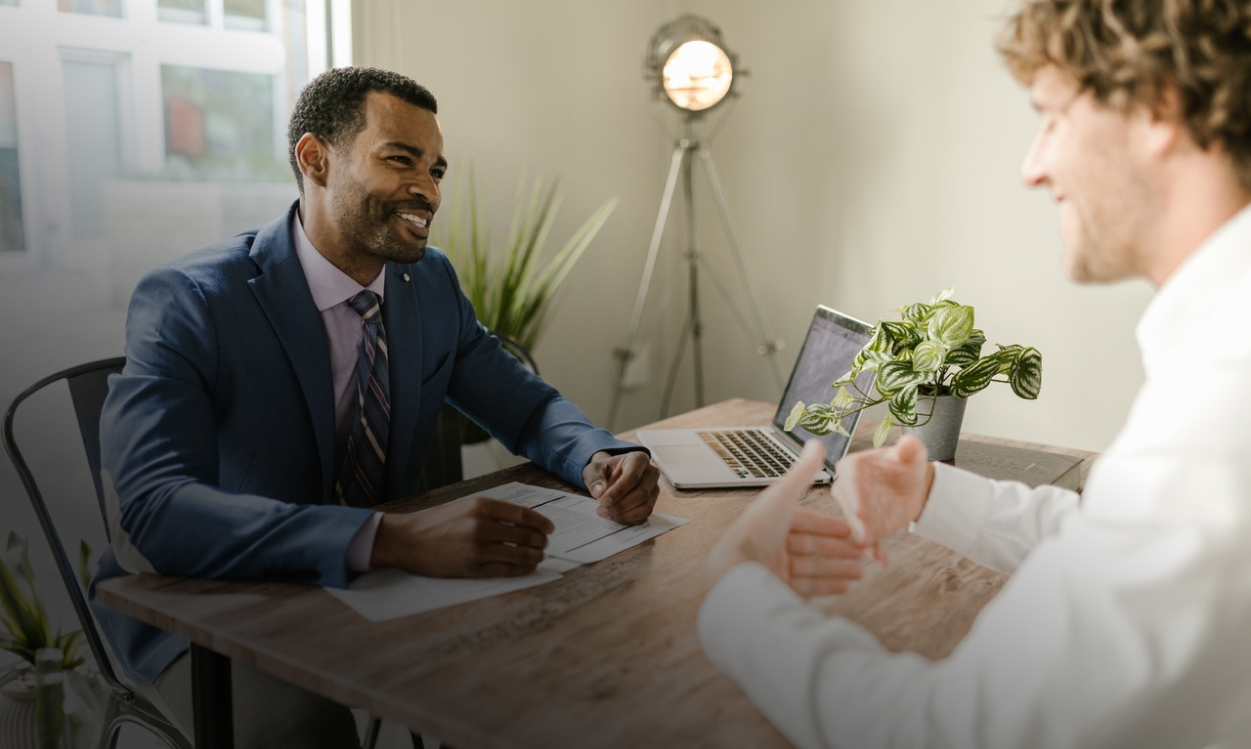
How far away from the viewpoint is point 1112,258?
0.82 meters

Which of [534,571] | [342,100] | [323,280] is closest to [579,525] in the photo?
[534,571]

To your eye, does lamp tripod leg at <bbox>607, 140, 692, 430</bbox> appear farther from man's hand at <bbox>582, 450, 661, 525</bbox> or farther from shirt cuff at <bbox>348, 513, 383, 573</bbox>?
shirt cuff at <bbox>348, 513, 383, 573</bbox>

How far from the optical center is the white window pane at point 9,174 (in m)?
1.88

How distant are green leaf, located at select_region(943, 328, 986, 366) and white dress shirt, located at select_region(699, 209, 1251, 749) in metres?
0.78

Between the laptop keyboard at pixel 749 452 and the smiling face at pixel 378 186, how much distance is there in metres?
0.67

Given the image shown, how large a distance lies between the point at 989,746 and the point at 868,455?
1.47 ft

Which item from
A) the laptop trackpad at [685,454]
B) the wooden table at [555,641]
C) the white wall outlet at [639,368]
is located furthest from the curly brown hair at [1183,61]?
the white wall outlet at [639,368]

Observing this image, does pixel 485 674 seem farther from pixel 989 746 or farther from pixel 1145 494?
pixel 1145 494

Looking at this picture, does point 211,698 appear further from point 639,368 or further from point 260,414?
point 639,368

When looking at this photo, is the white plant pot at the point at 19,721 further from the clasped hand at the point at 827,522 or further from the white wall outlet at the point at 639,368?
the white wall outlet at the point at 639,368

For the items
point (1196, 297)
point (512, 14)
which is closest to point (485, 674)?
point (1196, 297)

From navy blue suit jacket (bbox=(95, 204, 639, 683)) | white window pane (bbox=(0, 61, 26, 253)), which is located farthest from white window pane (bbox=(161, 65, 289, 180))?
navy blue suit jacket (bbox=(95, 204, 639, 683))

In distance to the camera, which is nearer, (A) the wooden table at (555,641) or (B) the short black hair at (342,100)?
(A) the wooden table at (555,641)

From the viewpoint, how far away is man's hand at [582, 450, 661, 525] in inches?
51.6
